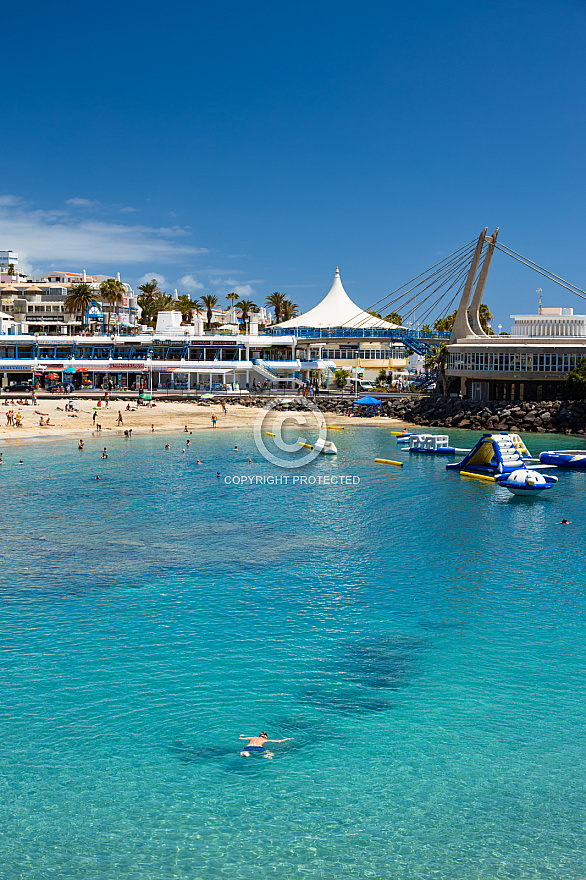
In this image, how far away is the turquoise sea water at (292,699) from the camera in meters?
14.6

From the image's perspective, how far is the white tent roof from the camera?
119625 mm

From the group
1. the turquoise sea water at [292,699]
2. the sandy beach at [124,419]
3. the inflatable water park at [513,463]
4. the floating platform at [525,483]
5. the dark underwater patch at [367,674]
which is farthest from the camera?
the sandy beach at [124,419]

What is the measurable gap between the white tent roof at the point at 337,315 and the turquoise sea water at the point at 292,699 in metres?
82.7

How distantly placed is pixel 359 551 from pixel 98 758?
19.3 meters

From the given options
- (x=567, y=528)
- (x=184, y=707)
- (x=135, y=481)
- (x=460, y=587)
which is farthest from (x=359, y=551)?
(x=135, y=481)

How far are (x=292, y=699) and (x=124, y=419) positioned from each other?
233 ft

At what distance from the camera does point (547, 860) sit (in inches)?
559

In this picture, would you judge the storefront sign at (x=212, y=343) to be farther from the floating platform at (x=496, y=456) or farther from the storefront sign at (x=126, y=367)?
the floating platform at (x=496, y=456)

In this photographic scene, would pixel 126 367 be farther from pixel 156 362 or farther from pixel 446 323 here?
pixel 446 323

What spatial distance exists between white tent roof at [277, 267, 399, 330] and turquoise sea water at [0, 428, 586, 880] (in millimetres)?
82739

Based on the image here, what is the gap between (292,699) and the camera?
1989cm

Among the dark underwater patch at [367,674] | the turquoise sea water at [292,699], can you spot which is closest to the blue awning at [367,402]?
the turquoise sea water at [292,699]

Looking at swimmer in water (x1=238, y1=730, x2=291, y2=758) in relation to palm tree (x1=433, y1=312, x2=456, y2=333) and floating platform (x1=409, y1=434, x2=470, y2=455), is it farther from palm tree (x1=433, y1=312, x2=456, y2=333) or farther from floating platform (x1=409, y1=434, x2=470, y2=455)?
palm tree (x1=433, y1=312, x2=456, y2=333)

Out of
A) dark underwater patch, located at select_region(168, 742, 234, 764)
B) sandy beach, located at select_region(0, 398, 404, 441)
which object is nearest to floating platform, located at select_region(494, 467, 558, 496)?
dark underwater patch, located at select_region(168, 742, 234, 764)
